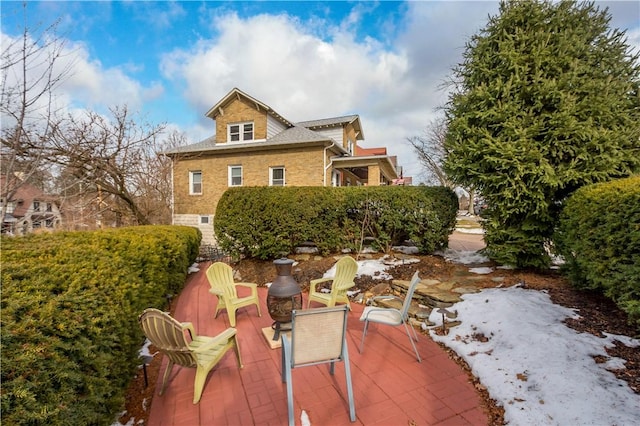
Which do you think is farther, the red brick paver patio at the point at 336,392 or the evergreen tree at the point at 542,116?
the evergreen tree at the point at 542,116

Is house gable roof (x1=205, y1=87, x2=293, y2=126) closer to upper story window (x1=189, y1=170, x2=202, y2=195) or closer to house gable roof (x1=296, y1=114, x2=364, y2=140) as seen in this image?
house gable roof (x1=296, y1=114, x2=364, y2=140)

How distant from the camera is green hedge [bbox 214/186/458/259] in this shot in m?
7.59

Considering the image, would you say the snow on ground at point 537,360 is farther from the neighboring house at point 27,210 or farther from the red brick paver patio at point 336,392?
the neighboring house at point 27,210

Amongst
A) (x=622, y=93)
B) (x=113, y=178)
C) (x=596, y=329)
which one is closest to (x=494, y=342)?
(x=596, y=329)

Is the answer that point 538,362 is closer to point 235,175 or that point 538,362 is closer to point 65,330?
point 65,330

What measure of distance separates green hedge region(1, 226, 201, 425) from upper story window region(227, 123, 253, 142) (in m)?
12.5

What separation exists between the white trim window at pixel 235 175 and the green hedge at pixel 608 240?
13380mm

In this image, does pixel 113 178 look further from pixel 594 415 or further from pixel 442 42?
pixel 594 415

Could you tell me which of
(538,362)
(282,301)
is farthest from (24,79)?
(538,362)

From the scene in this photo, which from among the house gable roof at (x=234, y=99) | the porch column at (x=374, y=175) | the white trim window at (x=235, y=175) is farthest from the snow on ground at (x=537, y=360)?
the house gable roof at (x=234, y=99)

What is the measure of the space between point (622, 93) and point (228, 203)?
863 centimetres

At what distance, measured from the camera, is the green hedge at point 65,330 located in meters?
1.43

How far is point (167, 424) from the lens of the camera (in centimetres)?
241

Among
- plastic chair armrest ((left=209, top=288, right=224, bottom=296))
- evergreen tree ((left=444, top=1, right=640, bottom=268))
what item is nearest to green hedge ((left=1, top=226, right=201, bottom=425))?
plastic chair armrest ((left=209, top=288, right=224, bottom=296))
